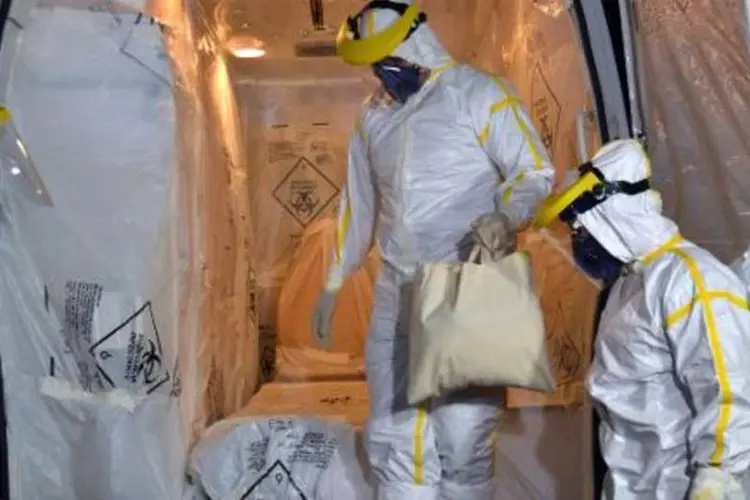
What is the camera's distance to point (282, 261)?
13.6ft

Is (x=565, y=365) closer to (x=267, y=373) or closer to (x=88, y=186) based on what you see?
(x=88, y=186)

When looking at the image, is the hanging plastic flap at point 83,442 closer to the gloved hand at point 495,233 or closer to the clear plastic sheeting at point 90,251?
the clear plastic sheeting at point 90,251

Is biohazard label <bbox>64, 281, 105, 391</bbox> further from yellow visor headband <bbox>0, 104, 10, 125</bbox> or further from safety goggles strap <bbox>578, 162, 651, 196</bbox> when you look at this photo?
safety goggles strap <bbox>578, 162, 651, 196</bbox>

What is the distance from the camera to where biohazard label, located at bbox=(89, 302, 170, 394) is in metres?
2.27

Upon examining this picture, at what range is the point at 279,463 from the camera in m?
2.57

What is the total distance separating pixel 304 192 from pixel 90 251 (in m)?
1.94

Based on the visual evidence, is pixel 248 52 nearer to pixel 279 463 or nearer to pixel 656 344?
pixel 279 463

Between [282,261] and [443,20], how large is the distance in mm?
1155

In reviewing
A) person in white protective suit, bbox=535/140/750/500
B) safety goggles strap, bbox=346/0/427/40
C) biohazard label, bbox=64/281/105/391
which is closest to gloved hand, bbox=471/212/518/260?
person in white protective suit, bbox=535/140/750/500

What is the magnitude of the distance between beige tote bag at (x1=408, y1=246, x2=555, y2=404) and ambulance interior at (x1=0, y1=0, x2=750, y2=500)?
26cm

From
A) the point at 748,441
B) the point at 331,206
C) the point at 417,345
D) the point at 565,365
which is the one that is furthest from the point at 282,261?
the point at 748,441

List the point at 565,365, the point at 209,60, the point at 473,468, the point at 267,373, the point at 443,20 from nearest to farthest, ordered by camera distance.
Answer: the point at 473,468, the point at 565,365, the point at 209,60, the point at 443,20, the point at 267,373

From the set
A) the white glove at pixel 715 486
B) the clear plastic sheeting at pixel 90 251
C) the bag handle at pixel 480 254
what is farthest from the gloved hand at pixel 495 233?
the clear plastic sheeting at pixel 90 251

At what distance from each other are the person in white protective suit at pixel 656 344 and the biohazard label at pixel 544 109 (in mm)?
863
